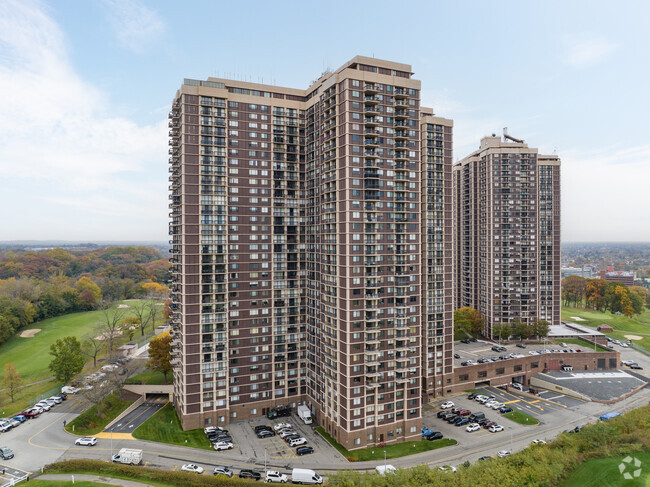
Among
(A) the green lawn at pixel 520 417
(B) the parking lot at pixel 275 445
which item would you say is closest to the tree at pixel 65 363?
(B) the parking lot at pixel 275 445

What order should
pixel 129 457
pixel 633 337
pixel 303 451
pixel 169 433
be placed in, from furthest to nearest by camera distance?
1. pixel 633 337
2. pixel 169 433
3. pixel 303 451
4. pixel 129 457

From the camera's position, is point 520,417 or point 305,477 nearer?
point 305,477

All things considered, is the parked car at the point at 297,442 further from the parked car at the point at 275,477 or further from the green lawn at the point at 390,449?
the parked car at the point at 275,477

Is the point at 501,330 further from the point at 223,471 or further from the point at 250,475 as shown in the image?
the point at 223,471

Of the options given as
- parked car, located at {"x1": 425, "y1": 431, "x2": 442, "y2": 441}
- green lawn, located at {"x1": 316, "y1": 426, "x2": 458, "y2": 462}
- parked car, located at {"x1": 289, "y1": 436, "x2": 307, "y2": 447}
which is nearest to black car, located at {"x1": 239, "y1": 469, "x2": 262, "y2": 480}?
parked car, located at {"x1": 289, "y1": 436, "x2": 307, "y2": 447}

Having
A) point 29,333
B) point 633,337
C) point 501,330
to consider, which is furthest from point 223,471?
point 633,337

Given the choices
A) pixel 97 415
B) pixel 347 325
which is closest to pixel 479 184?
pixel 347 325

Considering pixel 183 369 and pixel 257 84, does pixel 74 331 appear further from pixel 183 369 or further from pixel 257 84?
pixel 257 84
